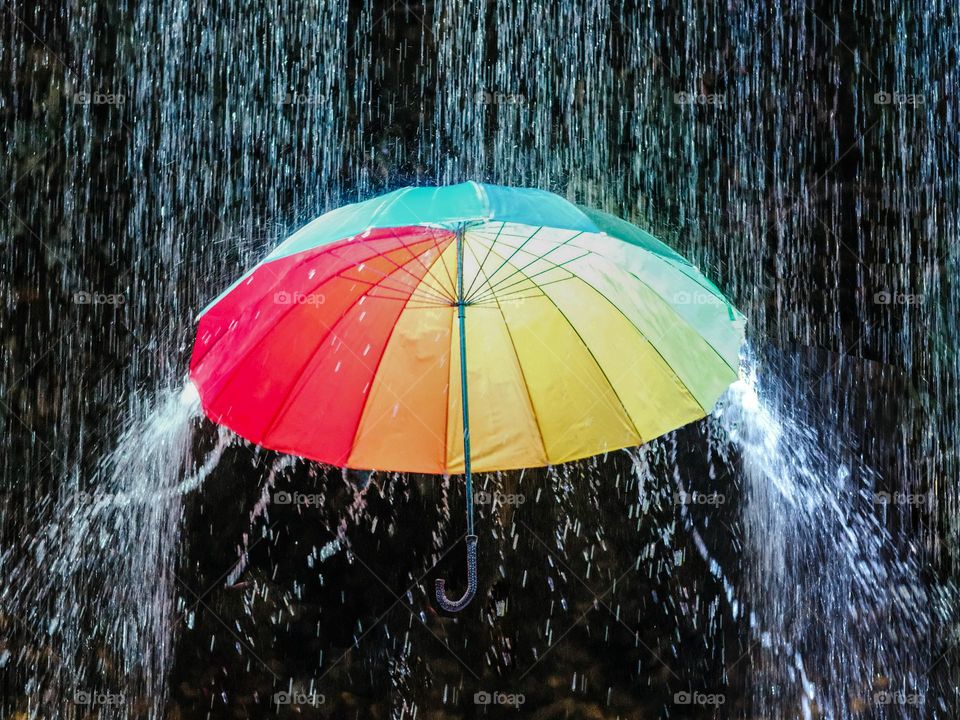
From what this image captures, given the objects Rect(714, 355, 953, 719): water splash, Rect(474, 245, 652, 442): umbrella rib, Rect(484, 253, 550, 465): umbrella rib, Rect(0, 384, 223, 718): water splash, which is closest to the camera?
Rect(474, 245, 652, 442): umbrella rib

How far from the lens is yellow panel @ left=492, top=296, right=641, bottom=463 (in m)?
3.14

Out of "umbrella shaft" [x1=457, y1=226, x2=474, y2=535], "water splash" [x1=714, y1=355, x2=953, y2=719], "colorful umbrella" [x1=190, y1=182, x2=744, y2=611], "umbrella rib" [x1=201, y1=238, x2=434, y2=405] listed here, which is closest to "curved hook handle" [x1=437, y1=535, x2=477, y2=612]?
"colorful umbrella" [x1=190, y1=182, x2=744, y2=611]

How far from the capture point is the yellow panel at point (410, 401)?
10.6ft

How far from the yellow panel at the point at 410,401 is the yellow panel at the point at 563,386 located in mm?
280

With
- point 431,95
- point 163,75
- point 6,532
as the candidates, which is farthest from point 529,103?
point 6,532

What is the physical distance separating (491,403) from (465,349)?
0.72 ft

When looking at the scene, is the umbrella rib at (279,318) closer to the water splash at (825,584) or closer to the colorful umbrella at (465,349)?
the colorful umbrella at (465,349)

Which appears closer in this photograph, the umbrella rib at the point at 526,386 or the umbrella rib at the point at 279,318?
the umbrella rib at the point at 279,318

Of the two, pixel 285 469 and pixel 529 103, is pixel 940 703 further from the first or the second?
pixel 529 103

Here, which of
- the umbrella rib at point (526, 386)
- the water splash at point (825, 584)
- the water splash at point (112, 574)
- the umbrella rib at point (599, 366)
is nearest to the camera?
the umbrella rib at point (599, 366)

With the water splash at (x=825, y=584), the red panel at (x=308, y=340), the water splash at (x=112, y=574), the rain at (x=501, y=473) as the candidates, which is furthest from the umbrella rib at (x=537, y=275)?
the water splash at (x=112, y=574)

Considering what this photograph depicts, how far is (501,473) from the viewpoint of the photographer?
180 inches

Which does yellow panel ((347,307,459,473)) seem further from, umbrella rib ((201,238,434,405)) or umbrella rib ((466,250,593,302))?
umbrella rib ((201,238,434,405))

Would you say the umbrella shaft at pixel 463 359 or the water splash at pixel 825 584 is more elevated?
the umbrella shaft at pixel 463 359
